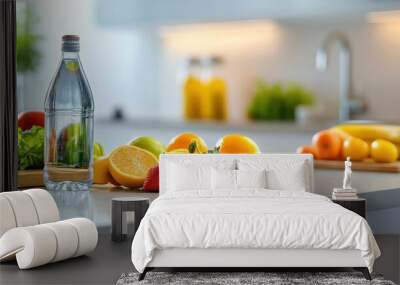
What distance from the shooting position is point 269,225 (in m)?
4.20

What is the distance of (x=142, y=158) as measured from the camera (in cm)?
523

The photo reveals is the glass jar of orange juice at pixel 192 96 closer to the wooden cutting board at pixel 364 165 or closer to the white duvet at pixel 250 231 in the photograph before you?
the wooden cutting board at pixel 364 165

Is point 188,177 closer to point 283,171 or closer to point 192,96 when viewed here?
point 283,171

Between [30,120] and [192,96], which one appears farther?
[192,96]

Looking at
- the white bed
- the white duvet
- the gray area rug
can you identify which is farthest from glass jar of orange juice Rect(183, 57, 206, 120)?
the white duvet

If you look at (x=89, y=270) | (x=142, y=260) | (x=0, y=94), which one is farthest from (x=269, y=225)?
(x=0, y=94)

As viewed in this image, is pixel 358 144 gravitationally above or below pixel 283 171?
above

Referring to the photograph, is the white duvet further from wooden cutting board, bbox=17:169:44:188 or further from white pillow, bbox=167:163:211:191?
wooden cutting board, bbox=17:169:44:188

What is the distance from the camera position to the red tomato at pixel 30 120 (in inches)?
223

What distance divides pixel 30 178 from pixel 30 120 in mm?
431

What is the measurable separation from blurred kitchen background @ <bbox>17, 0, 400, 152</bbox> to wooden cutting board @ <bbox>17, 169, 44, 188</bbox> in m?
2.37

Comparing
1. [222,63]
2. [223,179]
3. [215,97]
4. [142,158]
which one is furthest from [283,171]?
[222,63]

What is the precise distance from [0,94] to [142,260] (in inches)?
71.8

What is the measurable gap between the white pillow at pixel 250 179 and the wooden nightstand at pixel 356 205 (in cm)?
46
